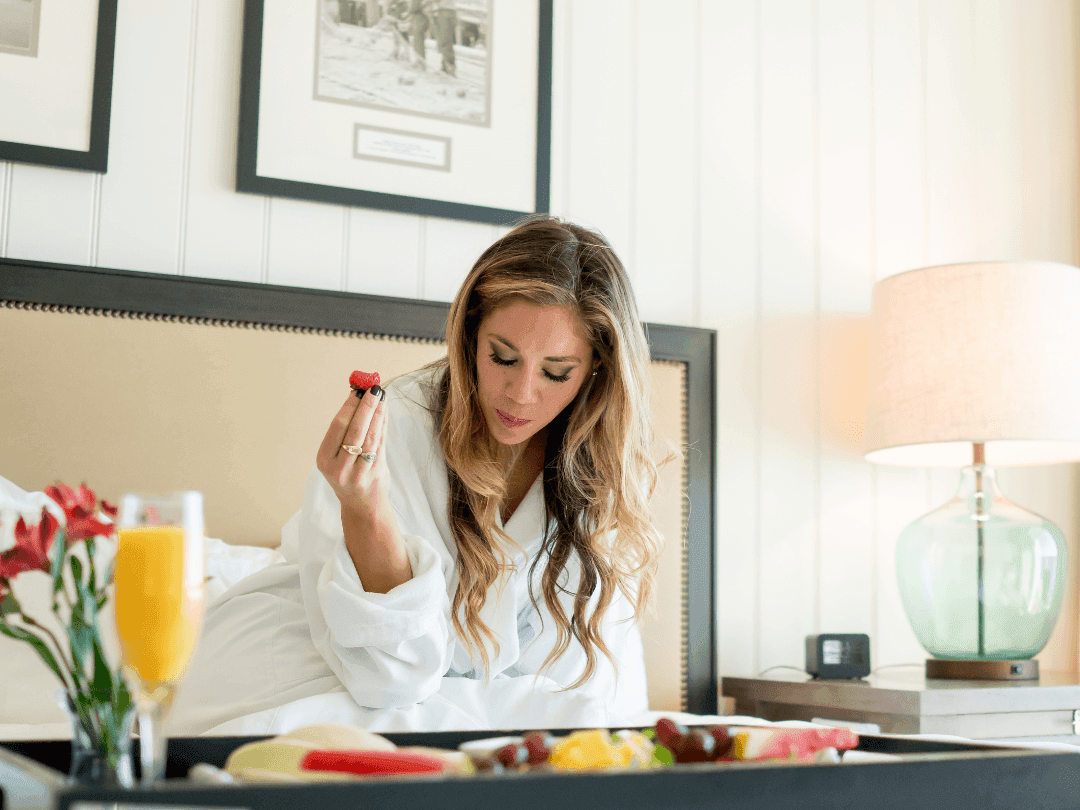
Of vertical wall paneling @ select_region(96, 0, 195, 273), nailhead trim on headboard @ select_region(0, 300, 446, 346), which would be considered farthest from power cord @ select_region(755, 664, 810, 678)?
vertical wall paneling @ select_region(96, 0, 195, 273)

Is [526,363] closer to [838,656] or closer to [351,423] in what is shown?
[351,423]

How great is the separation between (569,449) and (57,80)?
3.79ft

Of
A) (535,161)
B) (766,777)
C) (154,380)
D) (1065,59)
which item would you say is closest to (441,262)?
(535,161)

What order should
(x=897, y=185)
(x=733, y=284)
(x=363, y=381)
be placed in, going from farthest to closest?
(x=897, y=185) → (x=733, y=284) → (x=363, y=381)

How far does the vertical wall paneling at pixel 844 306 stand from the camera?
2.53 metres

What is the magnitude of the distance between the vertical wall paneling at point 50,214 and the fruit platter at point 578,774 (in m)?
1.32

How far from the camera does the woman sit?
4.29 feet

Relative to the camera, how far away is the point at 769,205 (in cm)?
257

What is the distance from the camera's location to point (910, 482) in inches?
104

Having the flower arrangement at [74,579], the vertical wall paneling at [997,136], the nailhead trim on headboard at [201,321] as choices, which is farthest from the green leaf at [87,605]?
the vertical wall paneling at [997,136]

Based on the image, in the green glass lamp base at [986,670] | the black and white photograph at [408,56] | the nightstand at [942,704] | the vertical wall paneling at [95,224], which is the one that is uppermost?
the black and white photograph at [408,56]

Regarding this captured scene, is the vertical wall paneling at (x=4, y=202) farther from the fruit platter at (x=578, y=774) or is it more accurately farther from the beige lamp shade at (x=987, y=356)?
the beige lamp shade at (x=987, y=356)

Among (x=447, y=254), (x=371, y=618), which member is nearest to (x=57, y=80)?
(x=447, y=254)

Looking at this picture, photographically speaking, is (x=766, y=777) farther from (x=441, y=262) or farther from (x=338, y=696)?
(x=441, y=262)
